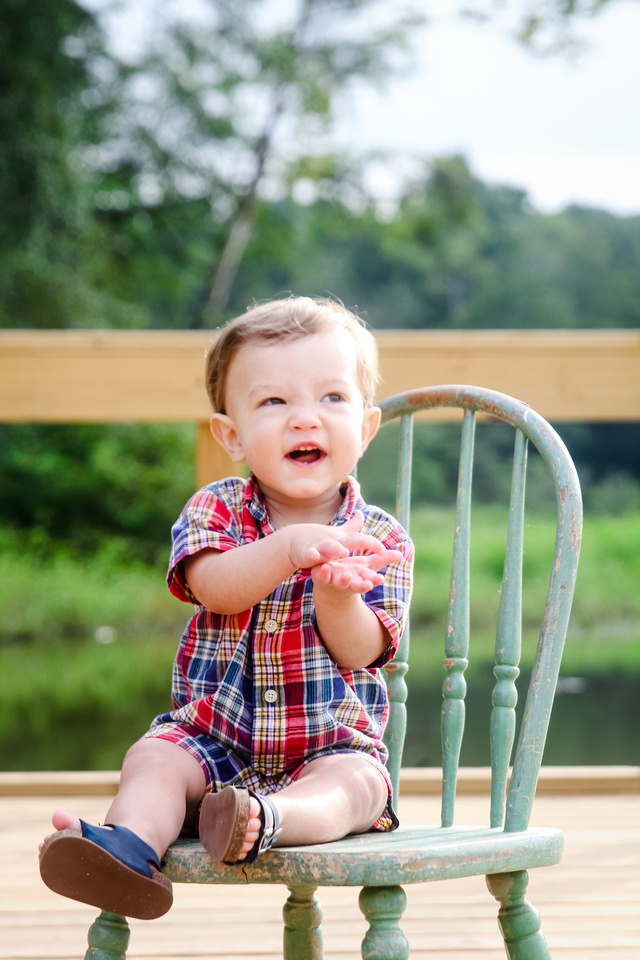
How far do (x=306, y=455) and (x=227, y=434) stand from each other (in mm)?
124

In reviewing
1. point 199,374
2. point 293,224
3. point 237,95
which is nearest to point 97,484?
point 293,224

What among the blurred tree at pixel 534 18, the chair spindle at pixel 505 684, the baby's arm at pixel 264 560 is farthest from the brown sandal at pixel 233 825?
the blurred tree at pixel 534 18

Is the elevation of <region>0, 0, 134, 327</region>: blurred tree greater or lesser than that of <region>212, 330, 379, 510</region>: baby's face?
greater

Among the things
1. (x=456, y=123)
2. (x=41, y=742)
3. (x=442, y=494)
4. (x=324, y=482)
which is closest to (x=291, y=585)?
(x=324, y=482)

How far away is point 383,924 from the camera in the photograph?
921 millimetres

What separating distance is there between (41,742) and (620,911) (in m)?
4.05

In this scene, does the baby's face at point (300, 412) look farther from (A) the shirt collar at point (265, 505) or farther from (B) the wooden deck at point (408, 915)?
(B) the wooden deck at point (408, 915)

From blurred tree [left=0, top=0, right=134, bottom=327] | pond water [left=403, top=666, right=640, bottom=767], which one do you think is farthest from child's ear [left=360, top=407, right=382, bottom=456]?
blurred tree [left=0, top=0, right=134, bottom=327]

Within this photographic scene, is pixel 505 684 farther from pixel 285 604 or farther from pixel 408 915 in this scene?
pixel 408 915

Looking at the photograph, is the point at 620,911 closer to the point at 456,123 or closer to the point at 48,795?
A: the point at 48,795

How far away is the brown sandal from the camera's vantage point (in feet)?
2.86

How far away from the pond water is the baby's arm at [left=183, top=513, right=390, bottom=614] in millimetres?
2316

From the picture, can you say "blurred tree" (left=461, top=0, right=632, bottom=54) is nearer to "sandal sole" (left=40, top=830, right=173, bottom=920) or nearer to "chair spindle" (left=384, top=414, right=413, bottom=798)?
"chair spindle" (left=384, top=414, right=413, bottom=798)

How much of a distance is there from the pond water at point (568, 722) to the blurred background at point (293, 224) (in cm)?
65
